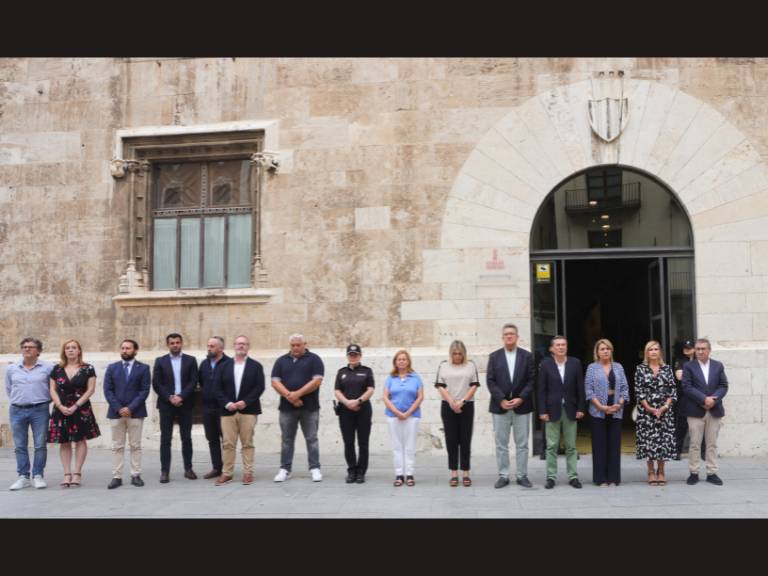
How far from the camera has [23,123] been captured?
48.1 feet

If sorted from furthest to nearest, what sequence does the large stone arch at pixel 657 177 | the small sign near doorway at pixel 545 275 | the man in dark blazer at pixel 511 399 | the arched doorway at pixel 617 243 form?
the small sign near doorway at pixel 545 275 < the arched doorway at pixel 617 243 < the large stone arch at pixel 657 177 < the man in dark blazer at pixel 511 399

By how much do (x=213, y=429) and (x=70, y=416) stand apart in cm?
180

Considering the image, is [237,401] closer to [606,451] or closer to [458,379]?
[458,379]

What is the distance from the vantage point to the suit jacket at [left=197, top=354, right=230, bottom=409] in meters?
11.1

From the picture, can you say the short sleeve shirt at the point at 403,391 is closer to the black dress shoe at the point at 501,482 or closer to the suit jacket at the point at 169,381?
the black dress shoe at the point at 501,482

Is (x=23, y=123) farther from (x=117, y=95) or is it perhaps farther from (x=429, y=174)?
(x=429, y=174)

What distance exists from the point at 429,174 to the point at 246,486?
573cm

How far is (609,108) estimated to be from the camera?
13016 millimetres

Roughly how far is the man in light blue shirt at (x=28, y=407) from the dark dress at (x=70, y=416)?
0.15 meters

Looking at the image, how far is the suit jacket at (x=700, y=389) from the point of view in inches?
409

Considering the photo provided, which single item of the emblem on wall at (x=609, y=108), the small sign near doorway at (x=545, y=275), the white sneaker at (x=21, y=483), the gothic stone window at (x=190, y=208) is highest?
the emblem on wall at (x=609, y=108)

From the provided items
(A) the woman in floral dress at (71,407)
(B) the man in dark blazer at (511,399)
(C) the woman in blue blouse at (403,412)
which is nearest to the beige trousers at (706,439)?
(B) the man in dark blazer at (511,399)

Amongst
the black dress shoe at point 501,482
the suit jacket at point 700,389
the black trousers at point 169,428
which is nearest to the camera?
the black dress shoe at point 501,482

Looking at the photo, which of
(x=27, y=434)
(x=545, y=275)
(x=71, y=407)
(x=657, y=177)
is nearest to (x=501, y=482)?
(x=545, y=275)
